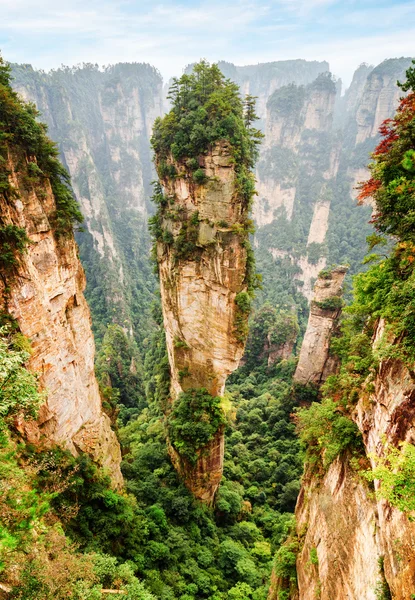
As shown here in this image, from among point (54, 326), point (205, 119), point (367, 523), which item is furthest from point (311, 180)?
point (367, 523)

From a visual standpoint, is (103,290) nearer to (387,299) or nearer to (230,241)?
(230,241)

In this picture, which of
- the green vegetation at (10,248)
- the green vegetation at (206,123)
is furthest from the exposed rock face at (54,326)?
the green vegetation at (206,123)

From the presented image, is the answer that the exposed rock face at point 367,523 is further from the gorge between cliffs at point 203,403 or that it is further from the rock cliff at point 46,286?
the rock cliff at point 46,286

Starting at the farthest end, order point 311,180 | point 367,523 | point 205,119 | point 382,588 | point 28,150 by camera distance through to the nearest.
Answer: point 311,180, point 205,119, point 28,150, point 367,523, point 382,588

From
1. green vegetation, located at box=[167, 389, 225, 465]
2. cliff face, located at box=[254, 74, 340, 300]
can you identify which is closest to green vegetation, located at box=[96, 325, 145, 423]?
green vegetation, located at box=[167, 389, 225, 465]

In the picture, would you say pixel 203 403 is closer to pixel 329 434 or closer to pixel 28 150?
pixel 329 434

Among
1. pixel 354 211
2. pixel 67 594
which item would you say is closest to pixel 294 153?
pixel 354 211

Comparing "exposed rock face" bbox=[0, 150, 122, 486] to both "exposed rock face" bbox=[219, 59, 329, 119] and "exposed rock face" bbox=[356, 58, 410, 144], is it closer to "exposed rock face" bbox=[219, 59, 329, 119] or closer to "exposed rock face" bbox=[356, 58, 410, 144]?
"exposed rock face" bbox=[356, 58, 410, 144]

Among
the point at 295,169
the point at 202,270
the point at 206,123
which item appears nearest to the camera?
the point at 206,123
